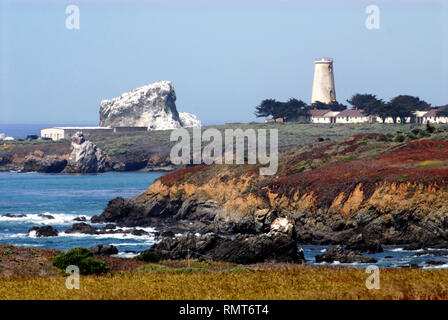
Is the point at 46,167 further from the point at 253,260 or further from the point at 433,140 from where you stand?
the point at 253,260

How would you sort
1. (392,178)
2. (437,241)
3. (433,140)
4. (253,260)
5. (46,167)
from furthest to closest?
(46,167) → (433,140) → (392,178) → (437,241) → (253,260)

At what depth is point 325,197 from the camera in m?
69.1

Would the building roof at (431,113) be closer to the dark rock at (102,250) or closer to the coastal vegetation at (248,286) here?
the dark rock at (102,250)

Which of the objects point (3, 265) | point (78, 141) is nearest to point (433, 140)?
point (3, 265)

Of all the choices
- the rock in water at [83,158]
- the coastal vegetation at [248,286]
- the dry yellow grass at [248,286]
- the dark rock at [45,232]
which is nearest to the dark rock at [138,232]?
the dark rock at [45,232]

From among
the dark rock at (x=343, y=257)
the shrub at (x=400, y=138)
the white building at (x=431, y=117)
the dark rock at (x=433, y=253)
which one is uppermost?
the white building at (x=431, y=117)

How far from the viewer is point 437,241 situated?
58.7 metres

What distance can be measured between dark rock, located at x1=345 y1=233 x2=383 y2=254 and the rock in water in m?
124

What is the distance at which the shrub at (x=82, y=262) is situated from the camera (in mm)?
30484

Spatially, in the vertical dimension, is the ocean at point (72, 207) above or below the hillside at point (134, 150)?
below

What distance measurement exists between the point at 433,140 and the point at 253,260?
143 feet

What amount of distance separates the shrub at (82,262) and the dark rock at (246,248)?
1578 cm

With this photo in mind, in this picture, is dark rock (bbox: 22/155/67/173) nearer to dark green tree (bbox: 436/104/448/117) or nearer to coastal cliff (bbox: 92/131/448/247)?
dark green tree (bbox: 436/104/448/117)

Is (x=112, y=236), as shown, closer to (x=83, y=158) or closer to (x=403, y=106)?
(x=83, y=158)
